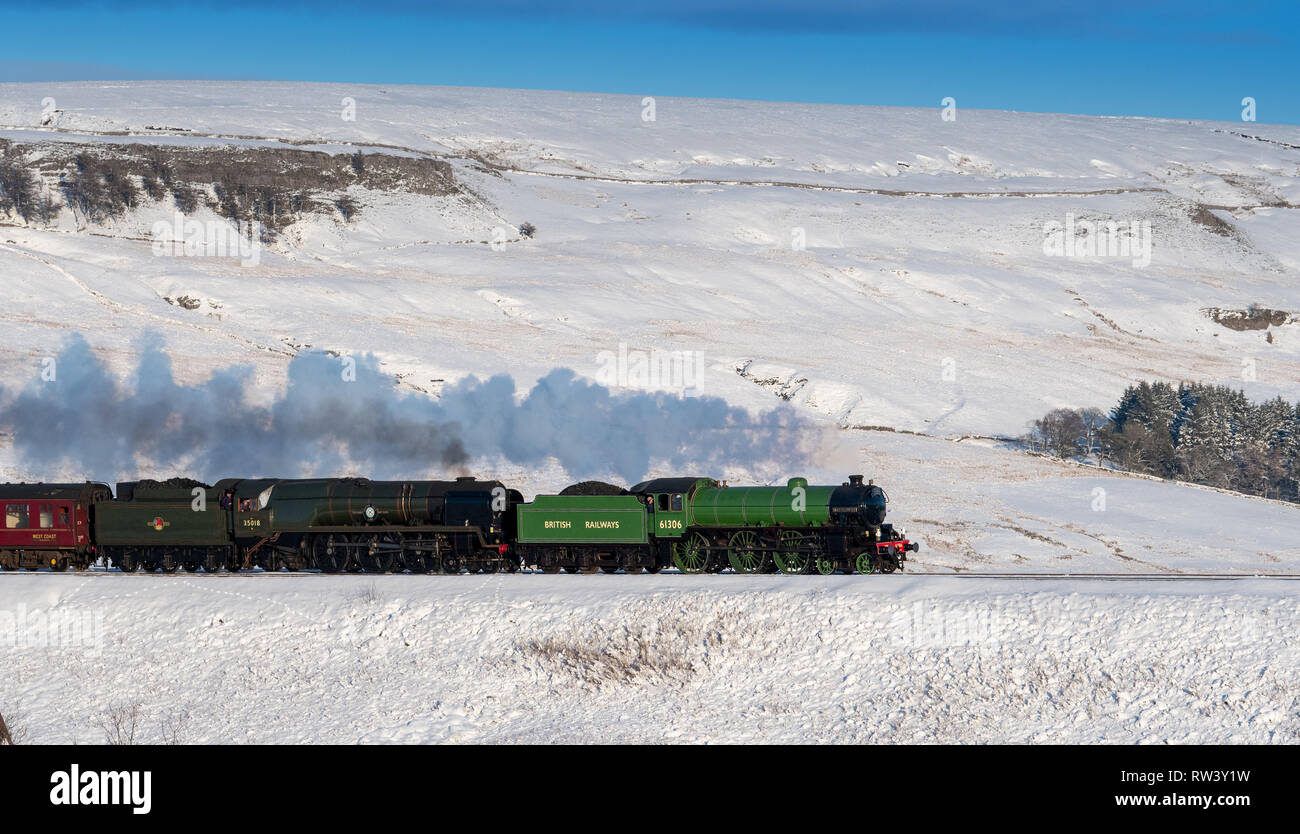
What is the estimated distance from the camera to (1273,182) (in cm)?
16850

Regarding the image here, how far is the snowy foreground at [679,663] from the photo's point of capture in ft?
92.1

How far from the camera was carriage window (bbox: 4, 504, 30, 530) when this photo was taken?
134 feet

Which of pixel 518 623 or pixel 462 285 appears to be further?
pixel 462 285

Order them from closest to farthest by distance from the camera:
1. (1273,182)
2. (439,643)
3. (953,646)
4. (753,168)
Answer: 1. (953,646)
2. (439,643)
3. (753,168)
4. (1273,182)

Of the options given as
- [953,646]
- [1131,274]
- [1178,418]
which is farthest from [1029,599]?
[1131,274]

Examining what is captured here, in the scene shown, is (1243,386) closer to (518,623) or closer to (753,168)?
(518,623)

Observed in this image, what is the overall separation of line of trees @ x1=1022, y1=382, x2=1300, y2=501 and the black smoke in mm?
18386

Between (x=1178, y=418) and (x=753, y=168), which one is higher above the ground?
(x=753, y=168)

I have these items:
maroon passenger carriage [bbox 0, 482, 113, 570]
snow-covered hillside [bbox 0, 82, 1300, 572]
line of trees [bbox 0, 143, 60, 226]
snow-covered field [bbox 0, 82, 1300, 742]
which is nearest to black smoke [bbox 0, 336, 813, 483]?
snow-covered field [bbox 0, 82, 1300, 742]

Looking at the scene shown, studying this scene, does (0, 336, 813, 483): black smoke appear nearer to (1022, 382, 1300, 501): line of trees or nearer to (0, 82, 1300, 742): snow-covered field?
(0, 82, 1300, 742): snow-covered field

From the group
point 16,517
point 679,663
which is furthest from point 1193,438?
point 16,517

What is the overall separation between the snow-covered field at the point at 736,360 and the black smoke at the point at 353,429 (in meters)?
1.44
